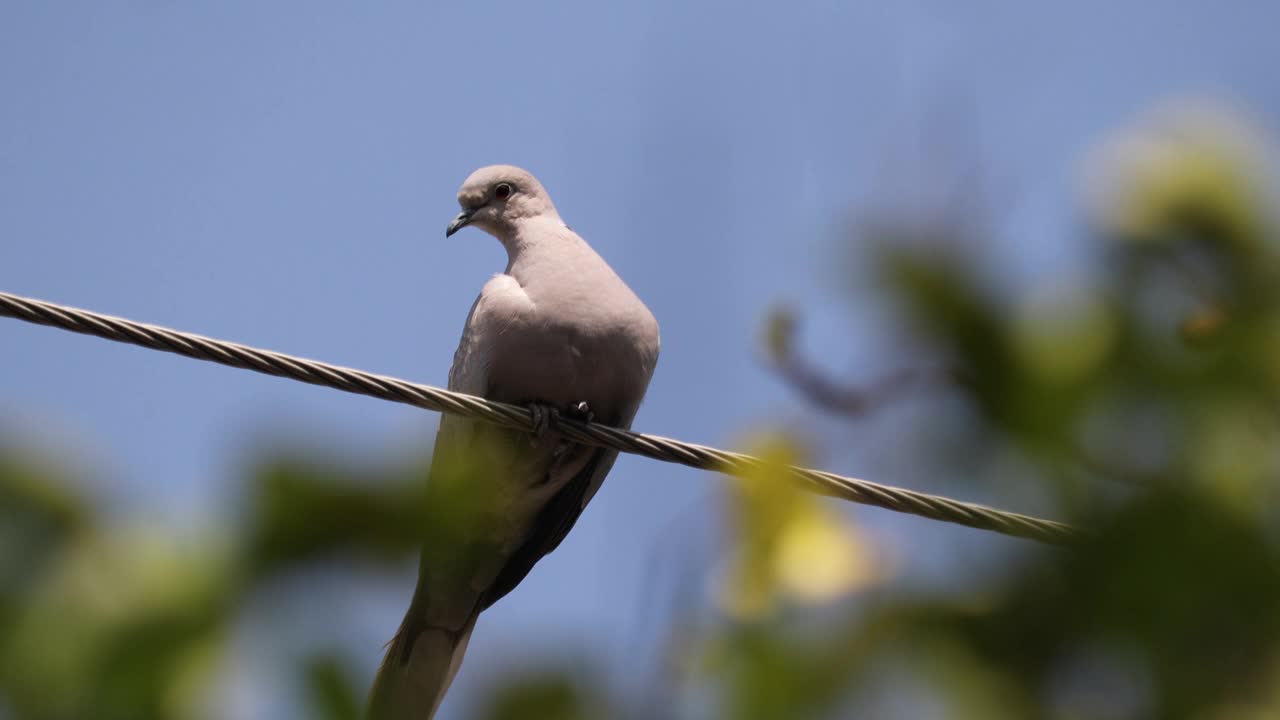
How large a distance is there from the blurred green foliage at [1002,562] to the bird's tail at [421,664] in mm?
4114

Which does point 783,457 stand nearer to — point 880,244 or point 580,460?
point 880,244

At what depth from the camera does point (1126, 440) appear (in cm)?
101

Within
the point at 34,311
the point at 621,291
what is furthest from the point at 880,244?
the point at 621,291

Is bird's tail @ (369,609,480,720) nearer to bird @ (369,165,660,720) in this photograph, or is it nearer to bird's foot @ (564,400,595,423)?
bird @ (369,165,660,720)

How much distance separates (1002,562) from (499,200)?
18.9 ft

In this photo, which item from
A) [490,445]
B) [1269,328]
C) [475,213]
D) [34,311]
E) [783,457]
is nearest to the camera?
[1269,328]

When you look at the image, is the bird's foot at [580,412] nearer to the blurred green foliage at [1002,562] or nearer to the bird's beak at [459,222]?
the bird's beak at [459,222]

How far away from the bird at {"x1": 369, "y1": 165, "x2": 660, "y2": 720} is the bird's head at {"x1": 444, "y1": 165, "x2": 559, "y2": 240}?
708 millimetres

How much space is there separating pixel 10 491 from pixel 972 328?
714mm

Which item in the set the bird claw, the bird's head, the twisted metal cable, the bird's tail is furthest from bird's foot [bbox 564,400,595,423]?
the bird's head

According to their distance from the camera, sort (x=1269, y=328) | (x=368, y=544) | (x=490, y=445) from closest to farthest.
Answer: (x=368, y=544), (x=1269, y=328), (x=490, y=445)

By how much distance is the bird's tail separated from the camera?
5.08 meters

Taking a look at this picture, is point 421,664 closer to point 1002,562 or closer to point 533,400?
point 533,400

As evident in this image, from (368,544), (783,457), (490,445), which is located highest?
(783,457)
